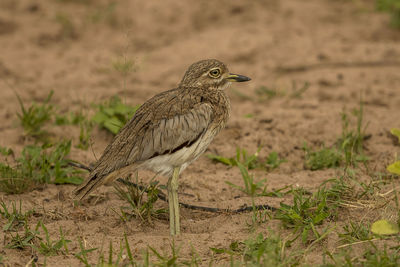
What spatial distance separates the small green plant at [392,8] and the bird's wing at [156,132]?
533cm

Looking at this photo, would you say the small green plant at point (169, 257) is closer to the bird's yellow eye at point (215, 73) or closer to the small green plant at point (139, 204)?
the small green plant at point (139, 204)

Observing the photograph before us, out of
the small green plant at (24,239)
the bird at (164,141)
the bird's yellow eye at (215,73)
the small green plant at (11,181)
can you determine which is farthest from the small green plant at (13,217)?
the bird's yellow eye at (215,73)

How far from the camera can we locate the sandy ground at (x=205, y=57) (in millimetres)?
4375

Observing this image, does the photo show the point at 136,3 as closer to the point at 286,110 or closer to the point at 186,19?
the point at 186,19

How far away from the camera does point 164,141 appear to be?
405 cm

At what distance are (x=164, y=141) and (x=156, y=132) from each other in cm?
9

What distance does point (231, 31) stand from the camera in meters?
8.80

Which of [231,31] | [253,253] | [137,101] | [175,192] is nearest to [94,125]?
[137,101]

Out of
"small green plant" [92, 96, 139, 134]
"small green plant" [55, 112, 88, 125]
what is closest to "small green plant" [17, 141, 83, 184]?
"small green plant" [92, 96, 139, 134]

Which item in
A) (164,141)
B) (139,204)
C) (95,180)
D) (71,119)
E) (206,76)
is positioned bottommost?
(139,204)

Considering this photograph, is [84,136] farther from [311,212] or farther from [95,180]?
[311,212]

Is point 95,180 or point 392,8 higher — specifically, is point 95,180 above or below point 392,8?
below

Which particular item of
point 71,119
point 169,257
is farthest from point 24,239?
point 71,119

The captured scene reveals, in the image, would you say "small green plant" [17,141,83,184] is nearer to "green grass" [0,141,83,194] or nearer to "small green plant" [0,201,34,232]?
"green grass" [0,141,83,194]
